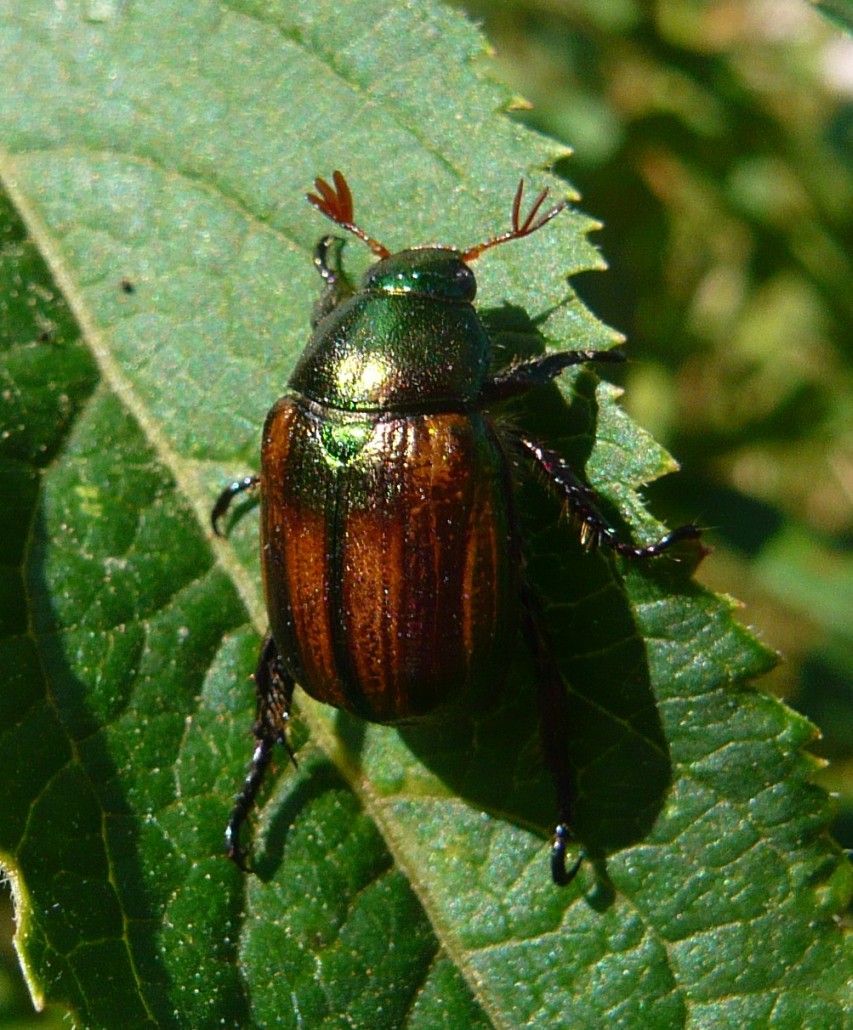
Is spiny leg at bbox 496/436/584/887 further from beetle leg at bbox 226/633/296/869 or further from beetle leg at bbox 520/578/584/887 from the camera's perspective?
beetle leg at bbox 226/633/296/869

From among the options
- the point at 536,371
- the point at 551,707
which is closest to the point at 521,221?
the point at 536,371

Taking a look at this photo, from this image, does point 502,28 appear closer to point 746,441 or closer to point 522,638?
point 746,441

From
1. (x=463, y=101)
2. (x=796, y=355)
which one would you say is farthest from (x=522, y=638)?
(x=796, y=355)

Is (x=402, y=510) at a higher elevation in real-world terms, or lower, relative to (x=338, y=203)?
lower

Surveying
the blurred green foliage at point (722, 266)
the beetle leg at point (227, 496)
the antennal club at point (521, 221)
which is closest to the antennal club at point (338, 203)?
the antennal club at point (521, 221)

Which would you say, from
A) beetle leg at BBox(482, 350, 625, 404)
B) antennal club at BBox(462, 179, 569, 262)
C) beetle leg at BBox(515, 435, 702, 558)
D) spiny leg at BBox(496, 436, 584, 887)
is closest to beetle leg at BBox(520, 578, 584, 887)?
spiny leg at BBox(496, 436, 584, 887)

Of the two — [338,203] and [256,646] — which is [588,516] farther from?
[338,203]

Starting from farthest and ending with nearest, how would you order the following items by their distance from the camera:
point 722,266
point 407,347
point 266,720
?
1. point 722,266
2. point 407,347
3. point 266,720
